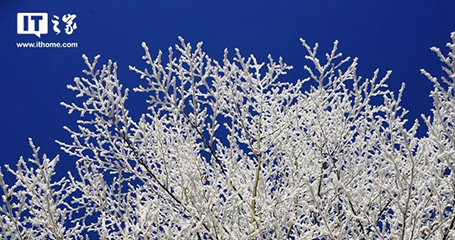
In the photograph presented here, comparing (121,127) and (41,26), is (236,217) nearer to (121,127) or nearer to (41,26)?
(121,127)

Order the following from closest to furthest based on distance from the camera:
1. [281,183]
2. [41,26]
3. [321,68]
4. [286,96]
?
[321,68] < [286,96] < [281,183] < [41,26]

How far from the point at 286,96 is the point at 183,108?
90cm

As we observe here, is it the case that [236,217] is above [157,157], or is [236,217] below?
below

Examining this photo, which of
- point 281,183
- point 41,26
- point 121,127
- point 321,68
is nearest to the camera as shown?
point 121,127

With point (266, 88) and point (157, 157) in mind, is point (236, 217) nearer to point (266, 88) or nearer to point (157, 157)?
point (157, 157)

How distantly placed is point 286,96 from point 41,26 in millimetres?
8418

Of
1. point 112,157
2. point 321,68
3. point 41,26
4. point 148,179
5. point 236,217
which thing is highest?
point 41,26

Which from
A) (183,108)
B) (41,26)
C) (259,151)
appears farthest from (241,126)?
(41,26)

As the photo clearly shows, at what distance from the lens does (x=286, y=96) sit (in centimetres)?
369

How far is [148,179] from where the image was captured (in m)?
3.22

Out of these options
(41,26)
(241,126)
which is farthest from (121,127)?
(41,26)

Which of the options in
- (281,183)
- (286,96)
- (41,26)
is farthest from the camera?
(41,26)

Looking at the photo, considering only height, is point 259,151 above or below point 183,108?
below

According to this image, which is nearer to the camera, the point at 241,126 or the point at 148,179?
the point at 148,179
